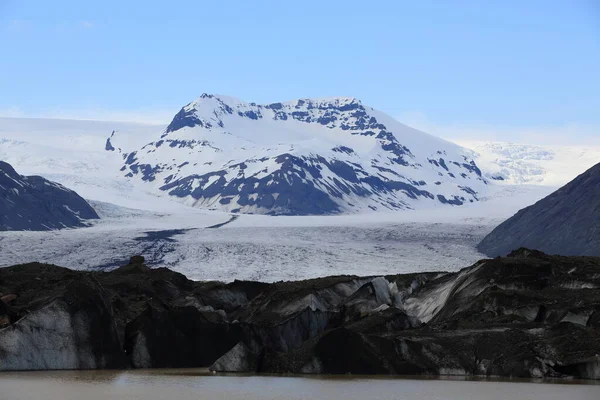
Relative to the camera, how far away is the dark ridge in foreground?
3728cm

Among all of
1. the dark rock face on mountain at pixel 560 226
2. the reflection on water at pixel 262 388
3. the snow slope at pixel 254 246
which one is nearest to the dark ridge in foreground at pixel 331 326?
the reflection on water at pixel 262 388

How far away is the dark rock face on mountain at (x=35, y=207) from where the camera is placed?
13162 centimetres

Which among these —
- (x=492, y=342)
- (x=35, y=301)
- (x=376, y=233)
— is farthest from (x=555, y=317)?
(x=376, y=233)

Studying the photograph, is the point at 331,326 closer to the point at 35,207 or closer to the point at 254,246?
the point at 254,246

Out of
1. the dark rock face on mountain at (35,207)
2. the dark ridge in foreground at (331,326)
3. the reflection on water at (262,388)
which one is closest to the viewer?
the reflection on water at (262,388)

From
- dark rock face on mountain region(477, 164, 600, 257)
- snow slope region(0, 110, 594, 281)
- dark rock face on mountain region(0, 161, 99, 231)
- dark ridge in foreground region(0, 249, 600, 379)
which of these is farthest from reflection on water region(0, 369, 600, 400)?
dark rock face on mountain region(0, 161, 99, 231)

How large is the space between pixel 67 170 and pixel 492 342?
161 metres

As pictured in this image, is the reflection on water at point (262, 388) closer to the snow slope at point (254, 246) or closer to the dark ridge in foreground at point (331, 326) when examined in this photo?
the dark ridge in foreground at point (331, 326)

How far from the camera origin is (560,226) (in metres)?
110

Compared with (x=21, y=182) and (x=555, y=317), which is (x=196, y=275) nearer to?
(x=555, y=317)

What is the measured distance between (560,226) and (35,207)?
209 feet

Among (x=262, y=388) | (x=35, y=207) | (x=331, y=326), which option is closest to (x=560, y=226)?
(x=35, y=207)

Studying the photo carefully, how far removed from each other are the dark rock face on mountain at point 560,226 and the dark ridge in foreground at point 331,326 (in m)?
54.3

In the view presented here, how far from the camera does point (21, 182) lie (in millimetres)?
140000
